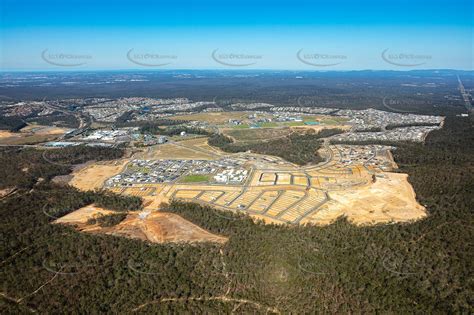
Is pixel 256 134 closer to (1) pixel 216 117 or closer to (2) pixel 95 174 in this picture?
(1) pixel 216 117

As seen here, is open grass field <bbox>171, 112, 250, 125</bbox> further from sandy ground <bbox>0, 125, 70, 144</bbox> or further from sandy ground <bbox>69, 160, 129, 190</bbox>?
sandy ground <bbox>69, 160, 129, 190</bbox>

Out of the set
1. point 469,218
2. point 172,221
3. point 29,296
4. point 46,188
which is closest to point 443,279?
point 469,218

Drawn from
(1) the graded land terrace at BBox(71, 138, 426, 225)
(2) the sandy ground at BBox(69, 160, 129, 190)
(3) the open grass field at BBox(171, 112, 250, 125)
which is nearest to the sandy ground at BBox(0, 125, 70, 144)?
(2) the sandy ground at BBox(69, 160, 129, 190)

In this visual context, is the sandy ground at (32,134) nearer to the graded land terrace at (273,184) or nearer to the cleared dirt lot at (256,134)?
the graded land terrace at (273,184)

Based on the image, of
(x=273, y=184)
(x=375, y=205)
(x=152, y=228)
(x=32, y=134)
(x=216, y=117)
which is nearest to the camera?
(x=152, y=228)

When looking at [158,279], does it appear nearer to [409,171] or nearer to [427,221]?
[427,221]

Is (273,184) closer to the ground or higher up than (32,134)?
closer to the ground

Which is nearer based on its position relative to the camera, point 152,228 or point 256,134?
point 152,228

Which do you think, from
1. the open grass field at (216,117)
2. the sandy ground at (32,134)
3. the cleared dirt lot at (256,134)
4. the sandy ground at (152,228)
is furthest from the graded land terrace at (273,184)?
the open grass field at (216,117)

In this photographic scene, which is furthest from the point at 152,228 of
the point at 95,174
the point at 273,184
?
the point at 95,174
